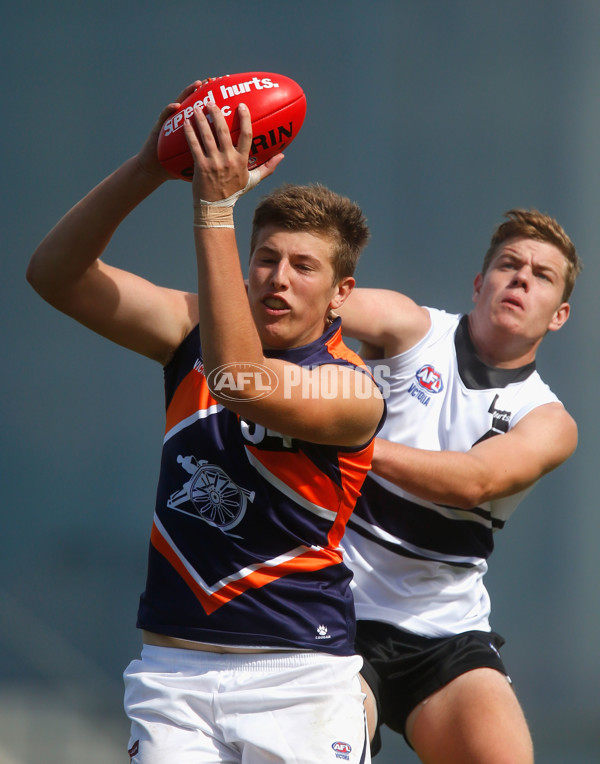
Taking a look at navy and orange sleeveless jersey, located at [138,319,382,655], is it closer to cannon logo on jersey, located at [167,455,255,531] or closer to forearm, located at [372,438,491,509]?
cannon logo on jersey, located at [167,455,255,531]

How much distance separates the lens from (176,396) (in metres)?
1.98

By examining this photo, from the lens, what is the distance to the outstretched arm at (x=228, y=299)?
61.9 inches

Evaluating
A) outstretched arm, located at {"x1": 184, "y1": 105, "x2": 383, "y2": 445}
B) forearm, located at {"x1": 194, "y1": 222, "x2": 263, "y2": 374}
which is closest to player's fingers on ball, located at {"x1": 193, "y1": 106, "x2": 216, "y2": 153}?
outstretched arm, located at {"x1": 184, "y1": 105, "x2": 383, "y2": 445}

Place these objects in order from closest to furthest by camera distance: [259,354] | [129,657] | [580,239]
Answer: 1. [259,354]
2. [129,657]
3. [580,239]

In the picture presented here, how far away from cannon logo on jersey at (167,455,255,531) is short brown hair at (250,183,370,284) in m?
0.53

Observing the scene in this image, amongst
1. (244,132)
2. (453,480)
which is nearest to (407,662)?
(453,480)

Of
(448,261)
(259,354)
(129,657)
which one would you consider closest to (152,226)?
(448,261)

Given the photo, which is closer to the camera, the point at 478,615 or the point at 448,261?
the point at 478,615

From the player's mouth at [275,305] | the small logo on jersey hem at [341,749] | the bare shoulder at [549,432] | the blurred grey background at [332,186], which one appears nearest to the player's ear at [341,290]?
the player's mouth at [275,305]

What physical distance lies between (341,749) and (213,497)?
0.58 m

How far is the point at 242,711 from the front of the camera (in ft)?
5.78

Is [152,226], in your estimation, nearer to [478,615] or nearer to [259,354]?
[478,615]

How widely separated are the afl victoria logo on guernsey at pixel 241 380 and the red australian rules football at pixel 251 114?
47 cm

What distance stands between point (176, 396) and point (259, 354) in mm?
427
